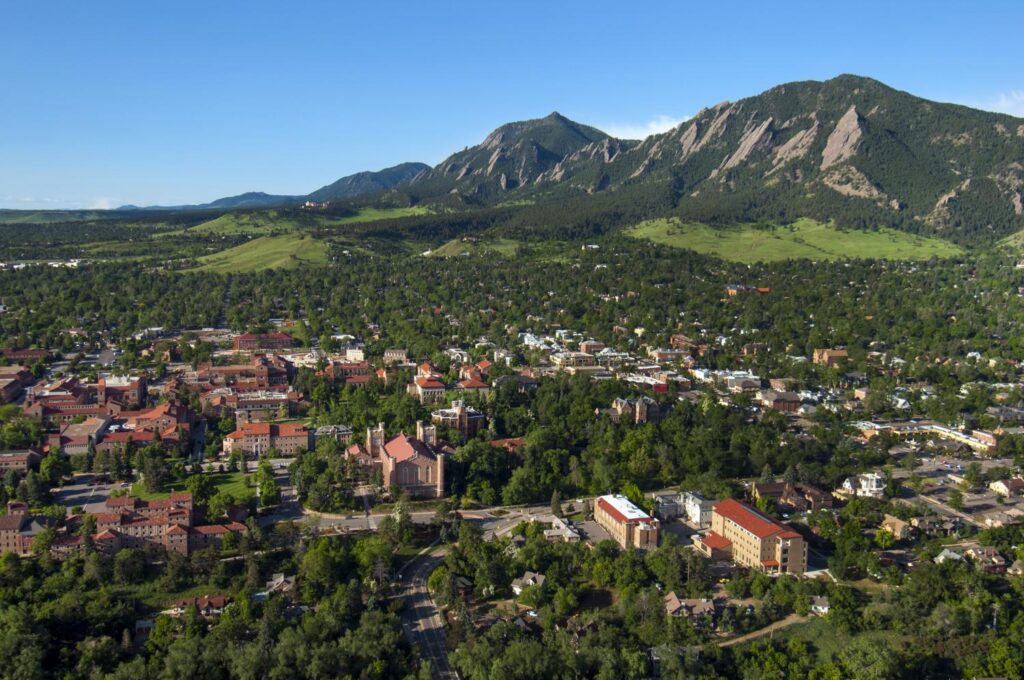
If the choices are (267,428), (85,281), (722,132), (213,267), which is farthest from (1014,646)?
(722,132)

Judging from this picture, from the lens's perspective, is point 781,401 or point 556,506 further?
point 781,401

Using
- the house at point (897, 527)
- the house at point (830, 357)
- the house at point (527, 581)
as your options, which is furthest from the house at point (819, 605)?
the house at point (830, 357)

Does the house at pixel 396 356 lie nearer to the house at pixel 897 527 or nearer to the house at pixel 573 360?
the house at pixel 573 360

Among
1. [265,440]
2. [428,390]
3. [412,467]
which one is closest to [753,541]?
[412,467]

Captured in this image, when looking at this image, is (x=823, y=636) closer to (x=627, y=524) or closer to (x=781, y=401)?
(x=627, y=524)

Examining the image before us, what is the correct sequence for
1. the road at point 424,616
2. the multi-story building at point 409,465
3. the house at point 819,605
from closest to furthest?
1. the road at point 424,616
2. the house at point 819,605
3. the multi-story building at point 409,465

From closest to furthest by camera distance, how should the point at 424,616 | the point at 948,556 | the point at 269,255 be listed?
the point at 424,616 < the point at 948,556 < the point at 269,255
